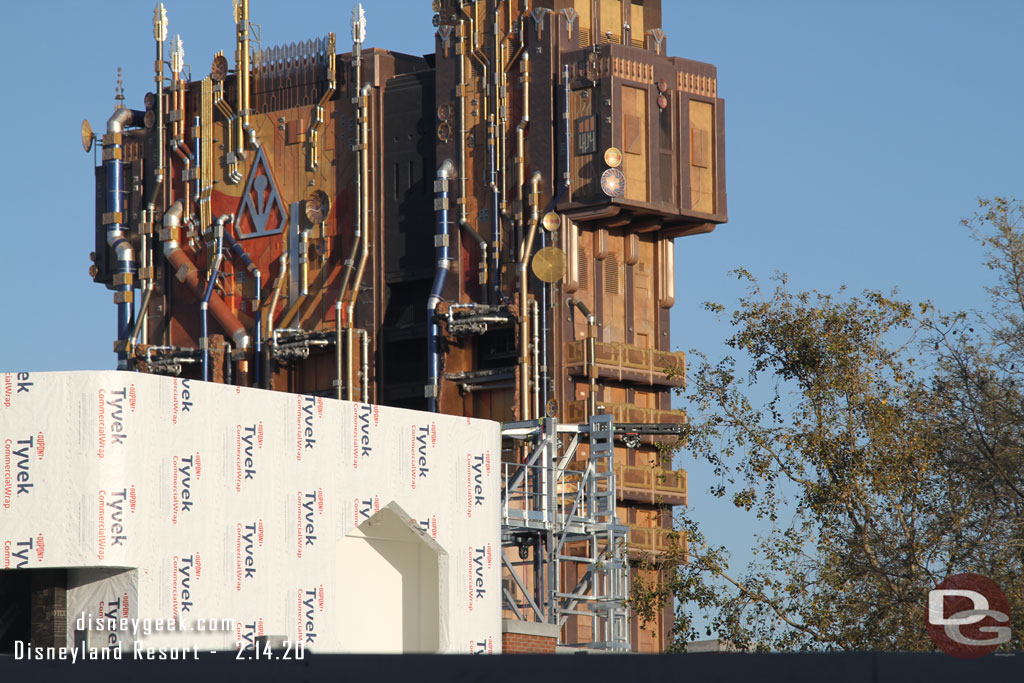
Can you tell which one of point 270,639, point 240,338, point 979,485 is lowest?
point 270,639

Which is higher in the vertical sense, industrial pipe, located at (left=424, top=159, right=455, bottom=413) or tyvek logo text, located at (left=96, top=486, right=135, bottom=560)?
A: industrial pipe, located at (left=424, top=159, right=455, bottom=413)

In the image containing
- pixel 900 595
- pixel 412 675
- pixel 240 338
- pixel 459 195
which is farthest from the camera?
pixel 240 338

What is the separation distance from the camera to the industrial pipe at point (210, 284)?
243 feet

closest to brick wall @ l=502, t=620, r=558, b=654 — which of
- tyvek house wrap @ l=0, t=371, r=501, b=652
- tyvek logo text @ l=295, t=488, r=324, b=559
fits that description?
tyvek house wrap @ l=0, t=371, r=501, b=652

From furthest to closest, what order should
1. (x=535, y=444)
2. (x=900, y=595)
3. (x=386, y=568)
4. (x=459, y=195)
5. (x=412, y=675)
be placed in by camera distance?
(x=459, y=195)
(x=535, y=444)
(x=386, y=568)
(x=900, y=595)
(x=412, y=675)

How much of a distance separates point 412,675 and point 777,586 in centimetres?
2543

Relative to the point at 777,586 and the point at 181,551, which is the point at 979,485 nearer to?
the point at 777,586

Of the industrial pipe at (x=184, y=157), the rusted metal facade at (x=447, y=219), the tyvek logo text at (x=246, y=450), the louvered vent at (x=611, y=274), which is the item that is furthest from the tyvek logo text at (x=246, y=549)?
the industrial pipe at (x=184, y=157)

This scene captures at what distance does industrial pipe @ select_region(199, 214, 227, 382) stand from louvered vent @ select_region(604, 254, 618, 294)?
16780 millimetres

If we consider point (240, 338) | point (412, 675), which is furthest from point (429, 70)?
point (412, 675)

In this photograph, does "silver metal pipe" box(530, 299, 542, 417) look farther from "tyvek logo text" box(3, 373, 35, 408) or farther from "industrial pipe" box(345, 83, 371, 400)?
"tyvek logo text" box(3, 373, 35, 408)

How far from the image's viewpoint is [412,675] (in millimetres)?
19703

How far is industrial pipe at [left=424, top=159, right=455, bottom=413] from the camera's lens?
6769cm
